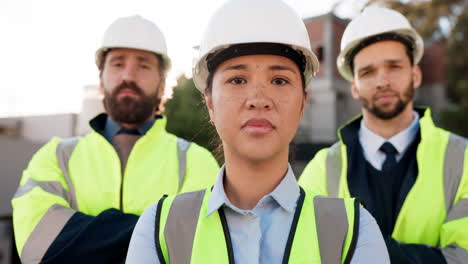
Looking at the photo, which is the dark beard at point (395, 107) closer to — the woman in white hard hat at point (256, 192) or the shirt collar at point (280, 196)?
the woman in white hard hat at point (256, 192)

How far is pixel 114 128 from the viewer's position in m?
3.55

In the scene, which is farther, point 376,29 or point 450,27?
point 450,27

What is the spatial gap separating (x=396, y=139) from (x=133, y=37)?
217cm

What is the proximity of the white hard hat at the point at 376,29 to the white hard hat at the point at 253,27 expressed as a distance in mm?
1670

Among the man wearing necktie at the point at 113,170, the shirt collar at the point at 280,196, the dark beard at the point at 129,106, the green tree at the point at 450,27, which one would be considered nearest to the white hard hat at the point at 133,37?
the man wearing necktie at the point at 113,170

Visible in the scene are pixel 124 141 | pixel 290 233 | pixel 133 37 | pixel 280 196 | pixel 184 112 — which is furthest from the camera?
pixel 184 112

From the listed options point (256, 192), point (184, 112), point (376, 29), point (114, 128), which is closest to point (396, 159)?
point (376, 29)

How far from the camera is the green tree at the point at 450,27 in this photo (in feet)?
70.7

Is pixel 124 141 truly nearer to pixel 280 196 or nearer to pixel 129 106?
pixel 129 106

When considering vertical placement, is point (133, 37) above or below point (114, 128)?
above

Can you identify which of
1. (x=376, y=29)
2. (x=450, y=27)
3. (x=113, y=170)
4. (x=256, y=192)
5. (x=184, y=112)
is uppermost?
(x=450, y=27)

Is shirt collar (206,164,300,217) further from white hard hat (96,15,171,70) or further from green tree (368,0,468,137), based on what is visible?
green tree (368,0,468,137)

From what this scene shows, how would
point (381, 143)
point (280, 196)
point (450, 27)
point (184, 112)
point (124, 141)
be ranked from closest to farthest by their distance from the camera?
point (280, 196), point (381, 143), point (124, 141), point (184, 112), point (450, 27)

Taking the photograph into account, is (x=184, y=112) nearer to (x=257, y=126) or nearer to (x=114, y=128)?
(x=114, y=128)
